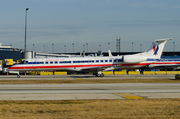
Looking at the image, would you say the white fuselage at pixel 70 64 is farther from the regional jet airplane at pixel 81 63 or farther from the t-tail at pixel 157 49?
the t-tail at pixel 157 49

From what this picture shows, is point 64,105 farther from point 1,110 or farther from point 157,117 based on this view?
point 157,117

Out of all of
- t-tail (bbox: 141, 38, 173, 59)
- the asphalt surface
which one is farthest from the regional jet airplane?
the asphalt surface

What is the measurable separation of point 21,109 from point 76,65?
3219 centimetres

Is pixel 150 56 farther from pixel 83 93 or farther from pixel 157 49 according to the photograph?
pixel 83 93

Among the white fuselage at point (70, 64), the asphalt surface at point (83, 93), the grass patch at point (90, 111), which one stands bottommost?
the asphalt surface at point (83, 93)

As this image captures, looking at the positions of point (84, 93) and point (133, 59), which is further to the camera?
point (133, 59)

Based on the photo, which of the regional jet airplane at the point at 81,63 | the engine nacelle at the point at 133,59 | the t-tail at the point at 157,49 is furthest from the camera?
the t-tail at the point at 157,49

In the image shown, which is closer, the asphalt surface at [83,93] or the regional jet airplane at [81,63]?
the asphalt surface at [83,93]

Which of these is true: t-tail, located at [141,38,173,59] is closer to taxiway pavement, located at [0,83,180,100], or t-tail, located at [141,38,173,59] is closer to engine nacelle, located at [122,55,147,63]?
engine nacelle, located at [122,55,147,63]

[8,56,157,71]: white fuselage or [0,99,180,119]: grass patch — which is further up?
[8,56,157,71]: white fuselage

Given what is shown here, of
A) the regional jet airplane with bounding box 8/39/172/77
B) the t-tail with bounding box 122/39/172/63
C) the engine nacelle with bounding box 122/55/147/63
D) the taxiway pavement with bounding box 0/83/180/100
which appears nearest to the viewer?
the taxiway pavement with bounding box 0/83/180/100

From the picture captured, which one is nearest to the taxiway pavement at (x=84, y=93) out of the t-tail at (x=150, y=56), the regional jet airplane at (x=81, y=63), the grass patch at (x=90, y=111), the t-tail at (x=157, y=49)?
the grass patch at (x=90, y=111)

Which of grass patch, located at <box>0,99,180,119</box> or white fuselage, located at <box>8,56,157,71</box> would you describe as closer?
grass patch, located at <box>0,99,180,119</box>

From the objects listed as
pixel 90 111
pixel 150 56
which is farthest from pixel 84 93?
pixel 150 56
